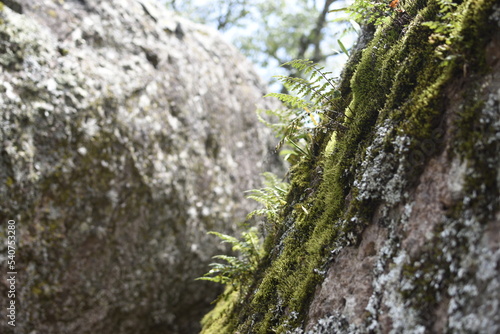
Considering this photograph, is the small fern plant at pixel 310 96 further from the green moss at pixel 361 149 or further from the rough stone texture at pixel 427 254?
the rough stone texture at pixel 427 254

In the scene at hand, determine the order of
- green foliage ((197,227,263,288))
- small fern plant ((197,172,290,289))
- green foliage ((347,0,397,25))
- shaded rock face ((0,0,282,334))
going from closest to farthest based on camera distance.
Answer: green foliage ((347,0,397,25))
small fern plant ((197,172,290,289))
green foliage ((197,227,263,288))
shaded rock face ((0,0,282,334))

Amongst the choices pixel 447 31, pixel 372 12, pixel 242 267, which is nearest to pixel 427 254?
pixel 447 31

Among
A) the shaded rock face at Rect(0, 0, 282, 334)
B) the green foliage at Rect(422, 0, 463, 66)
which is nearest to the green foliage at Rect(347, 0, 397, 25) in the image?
the green foliage at Rect(422, 0, 463, 66)

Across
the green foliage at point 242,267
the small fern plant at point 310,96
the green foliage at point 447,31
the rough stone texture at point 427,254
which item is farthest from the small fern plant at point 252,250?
the green foliage at point 447,31

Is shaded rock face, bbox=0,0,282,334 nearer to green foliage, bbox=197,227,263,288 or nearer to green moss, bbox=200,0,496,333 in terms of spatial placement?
green foliage, bbox=197,227,263,288

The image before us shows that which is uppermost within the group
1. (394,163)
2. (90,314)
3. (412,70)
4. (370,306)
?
(412,70)

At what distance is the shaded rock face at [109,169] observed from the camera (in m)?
4.80

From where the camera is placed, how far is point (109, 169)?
5375mm

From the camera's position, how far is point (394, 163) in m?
1.98

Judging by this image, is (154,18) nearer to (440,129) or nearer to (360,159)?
(360,159)

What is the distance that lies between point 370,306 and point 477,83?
1.13 meters

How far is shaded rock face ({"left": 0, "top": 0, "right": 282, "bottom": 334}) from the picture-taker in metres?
4.80

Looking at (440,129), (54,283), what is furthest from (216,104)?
(440,129)

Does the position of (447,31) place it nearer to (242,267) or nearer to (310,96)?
(310,96)
